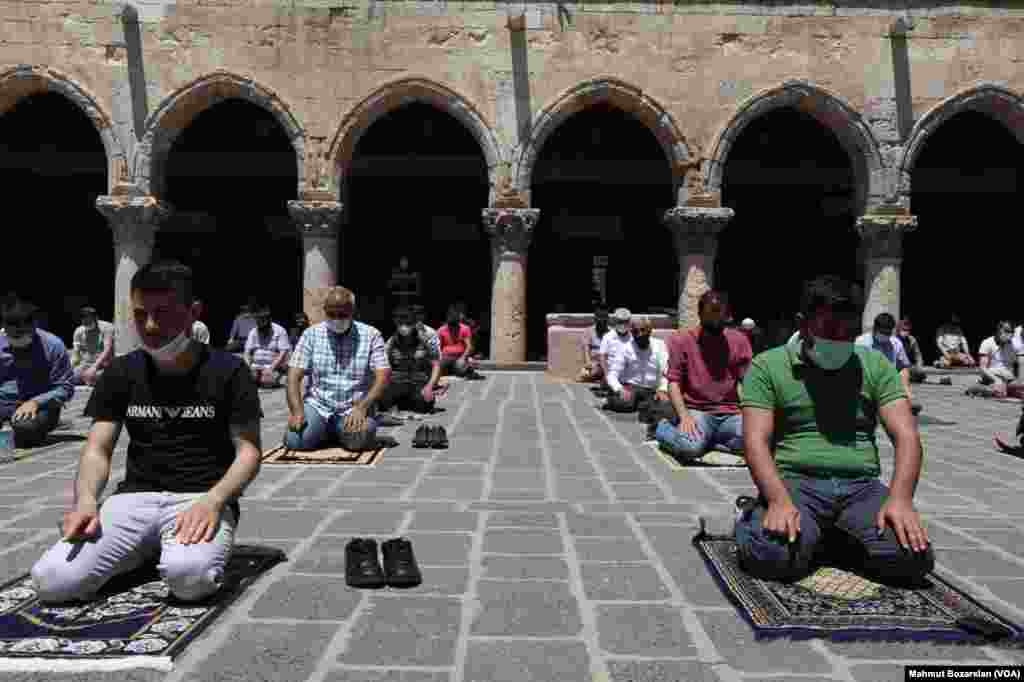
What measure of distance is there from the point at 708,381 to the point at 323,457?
3064 millimetres

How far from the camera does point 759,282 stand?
19.9 metres

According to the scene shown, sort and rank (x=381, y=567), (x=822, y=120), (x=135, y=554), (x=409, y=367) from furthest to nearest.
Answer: (x=822, y=120) → (x=409, y=367) → (x=381, y=567) → (x=135, y=554)

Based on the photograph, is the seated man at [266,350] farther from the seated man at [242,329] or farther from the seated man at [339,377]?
the seated man at [339,377]

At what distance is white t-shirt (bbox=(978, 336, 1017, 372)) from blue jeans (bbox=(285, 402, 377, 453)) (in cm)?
1006

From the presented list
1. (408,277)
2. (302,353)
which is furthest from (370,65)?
(302,353)

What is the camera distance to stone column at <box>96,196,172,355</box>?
14449 millimetres

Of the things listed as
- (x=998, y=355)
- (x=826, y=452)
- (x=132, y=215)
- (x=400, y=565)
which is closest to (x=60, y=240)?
(x=132, y=215)

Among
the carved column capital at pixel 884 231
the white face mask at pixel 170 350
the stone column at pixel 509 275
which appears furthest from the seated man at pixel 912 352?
the white face mask at pixel 170 350

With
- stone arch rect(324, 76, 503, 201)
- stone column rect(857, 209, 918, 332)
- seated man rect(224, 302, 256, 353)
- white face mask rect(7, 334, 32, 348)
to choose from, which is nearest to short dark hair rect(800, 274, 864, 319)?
white face mask rect(7, 334, 32, 348)

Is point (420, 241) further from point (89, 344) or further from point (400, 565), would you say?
point (400, 565)

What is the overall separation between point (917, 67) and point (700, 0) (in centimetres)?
416

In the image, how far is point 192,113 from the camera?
14836mm

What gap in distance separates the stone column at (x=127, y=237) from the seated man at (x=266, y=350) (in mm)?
3921

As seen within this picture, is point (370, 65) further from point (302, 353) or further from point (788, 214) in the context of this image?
point (788, 214)
